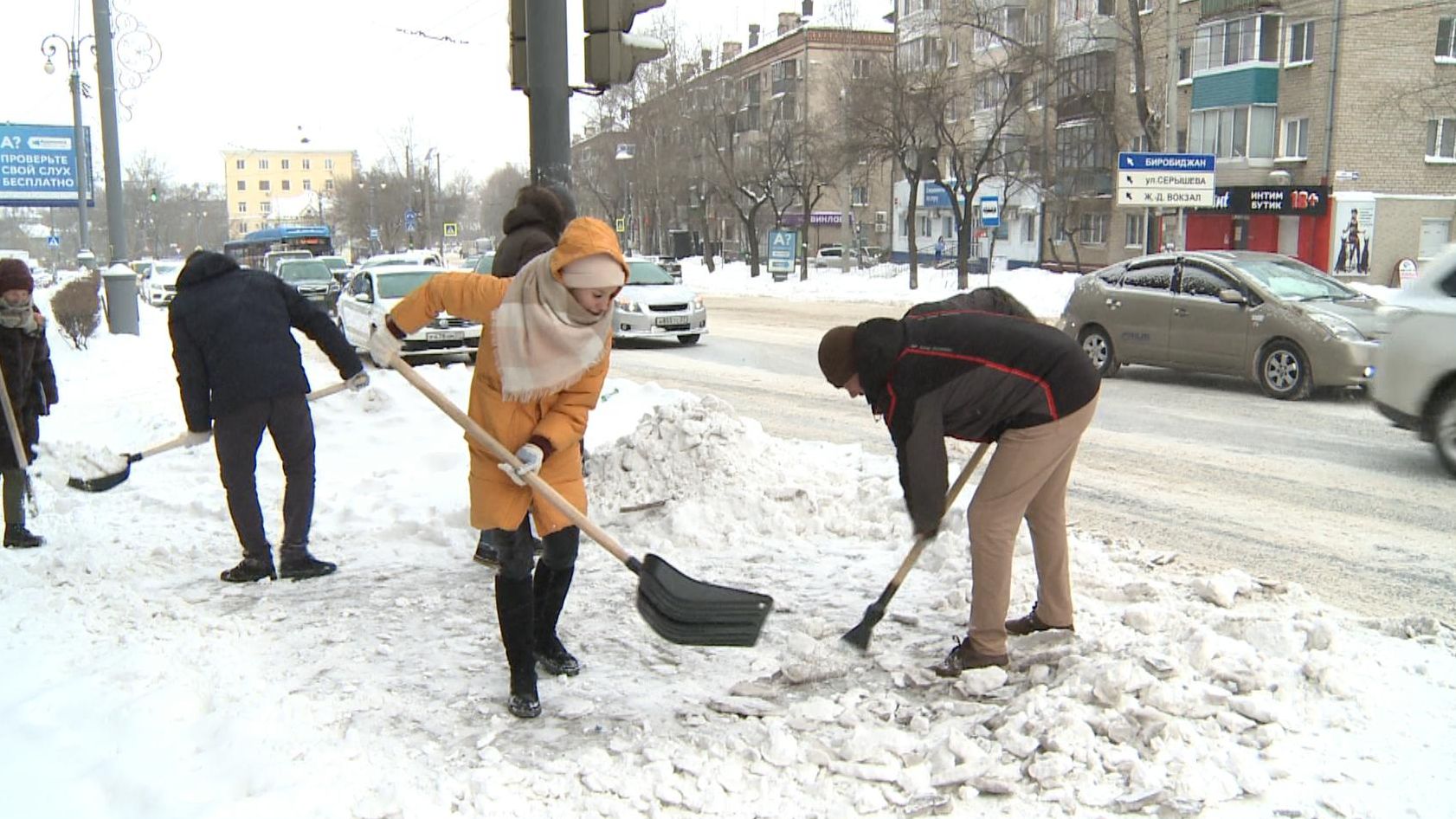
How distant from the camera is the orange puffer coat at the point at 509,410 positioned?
144 inches

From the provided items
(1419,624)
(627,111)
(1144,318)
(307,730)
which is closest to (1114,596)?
(1419,624)

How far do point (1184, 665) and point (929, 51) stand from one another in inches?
1432

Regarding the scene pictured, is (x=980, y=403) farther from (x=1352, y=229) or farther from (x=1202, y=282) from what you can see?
(x=1352, y=229)

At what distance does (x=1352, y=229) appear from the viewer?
3228cm

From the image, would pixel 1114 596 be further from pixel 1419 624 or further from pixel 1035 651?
pixel 1419 624

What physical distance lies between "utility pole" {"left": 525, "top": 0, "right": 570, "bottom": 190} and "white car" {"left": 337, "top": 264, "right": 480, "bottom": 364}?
8.96 m

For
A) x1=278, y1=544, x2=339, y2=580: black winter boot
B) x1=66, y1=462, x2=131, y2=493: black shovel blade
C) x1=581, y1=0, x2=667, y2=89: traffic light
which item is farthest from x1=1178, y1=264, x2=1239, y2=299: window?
x1=66, y1=462, x2=131, y2=493: black shovel blade

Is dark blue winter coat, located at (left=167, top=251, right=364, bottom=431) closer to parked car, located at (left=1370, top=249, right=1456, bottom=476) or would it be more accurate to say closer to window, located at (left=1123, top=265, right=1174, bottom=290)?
parked car, located at (left=1370, top=249, right=1456, bottom=476)

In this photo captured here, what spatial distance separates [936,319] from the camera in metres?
3.75

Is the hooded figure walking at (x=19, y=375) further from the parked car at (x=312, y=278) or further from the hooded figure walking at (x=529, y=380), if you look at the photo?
the parked car at (x=312, y=278)

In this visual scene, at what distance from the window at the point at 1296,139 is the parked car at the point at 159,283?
113 feet

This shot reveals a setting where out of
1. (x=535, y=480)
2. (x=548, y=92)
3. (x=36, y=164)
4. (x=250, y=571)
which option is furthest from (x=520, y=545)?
(x=36, y=164)

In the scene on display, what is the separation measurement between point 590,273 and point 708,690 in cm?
153

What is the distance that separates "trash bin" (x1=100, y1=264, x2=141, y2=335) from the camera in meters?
17.8
